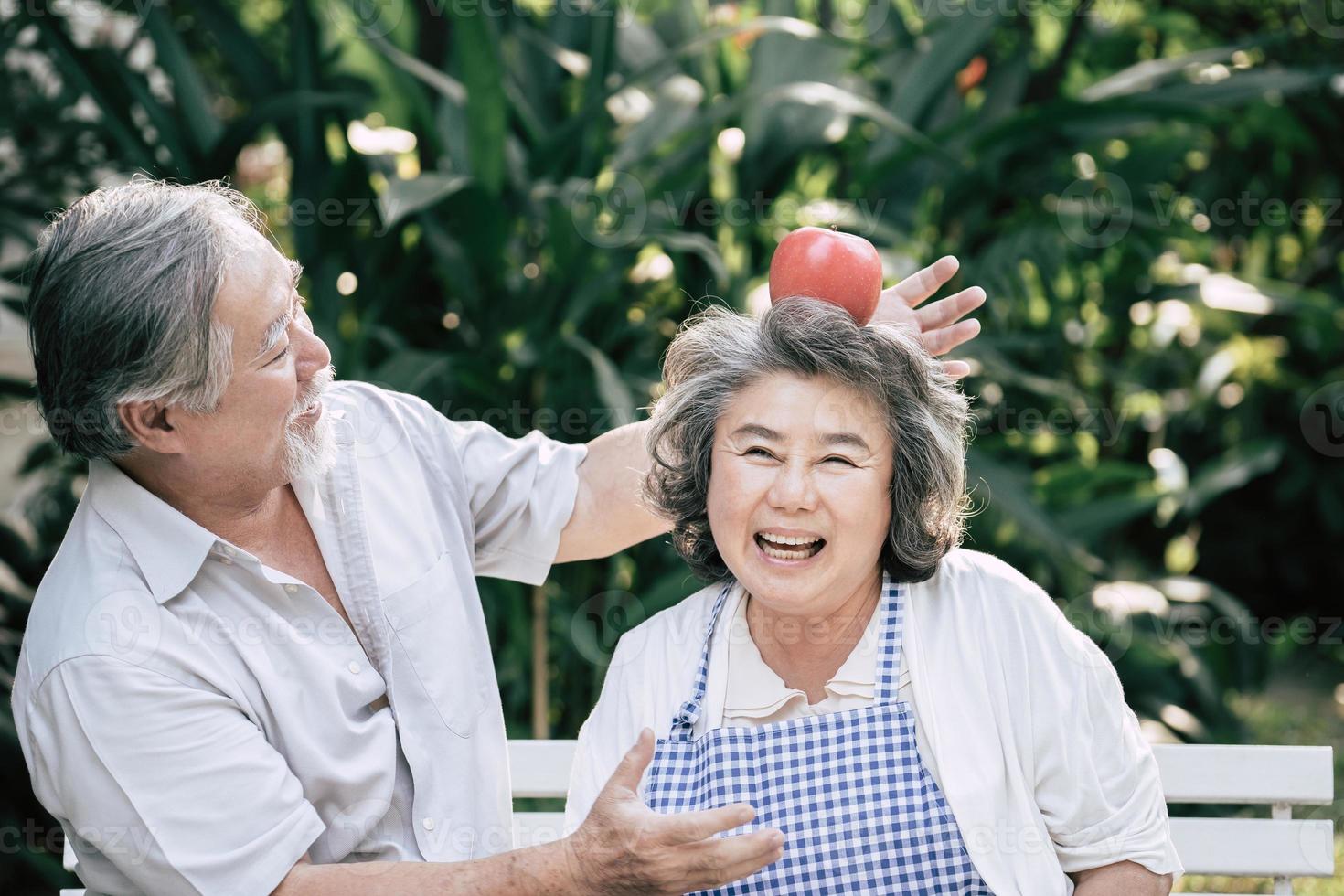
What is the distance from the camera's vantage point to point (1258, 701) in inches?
181

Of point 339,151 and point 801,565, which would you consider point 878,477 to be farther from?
point 339,151

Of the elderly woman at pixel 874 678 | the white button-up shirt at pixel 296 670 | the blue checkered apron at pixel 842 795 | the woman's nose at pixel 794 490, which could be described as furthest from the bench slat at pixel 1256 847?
the white button-up shirt at pixel 296 670

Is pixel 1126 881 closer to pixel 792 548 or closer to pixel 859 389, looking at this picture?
pixel 792 548

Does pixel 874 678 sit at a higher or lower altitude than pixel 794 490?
lower

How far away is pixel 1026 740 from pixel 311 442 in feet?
3.29

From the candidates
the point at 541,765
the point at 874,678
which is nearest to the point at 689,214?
the point at 541,765

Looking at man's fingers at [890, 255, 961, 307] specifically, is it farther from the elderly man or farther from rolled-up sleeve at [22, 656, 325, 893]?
rolled-up sleeve at [22, 656, 325, 893]

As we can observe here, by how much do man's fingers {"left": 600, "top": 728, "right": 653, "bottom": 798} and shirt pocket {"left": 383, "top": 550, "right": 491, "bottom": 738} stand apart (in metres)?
0.46

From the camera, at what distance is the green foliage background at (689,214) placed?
3.17m

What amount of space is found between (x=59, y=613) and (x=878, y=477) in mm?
1030

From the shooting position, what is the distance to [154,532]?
1.75 meters

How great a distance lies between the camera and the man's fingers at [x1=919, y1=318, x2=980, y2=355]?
1869 mm

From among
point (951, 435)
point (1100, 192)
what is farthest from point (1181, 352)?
point (951, 435)

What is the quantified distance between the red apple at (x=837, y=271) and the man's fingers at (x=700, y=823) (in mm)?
652
